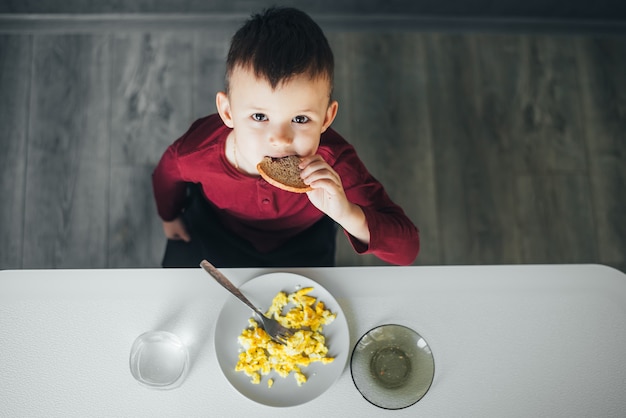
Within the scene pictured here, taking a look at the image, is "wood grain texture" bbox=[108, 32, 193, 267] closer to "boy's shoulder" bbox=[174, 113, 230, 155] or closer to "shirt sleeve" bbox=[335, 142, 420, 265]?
"boy's shoulder" bbox=[174, 113, 230, 155]

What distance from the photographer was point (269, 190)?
3.79 ft

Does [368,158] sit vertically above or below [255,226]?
above

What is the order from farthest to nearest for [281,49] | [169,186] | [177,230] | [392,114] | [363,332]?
[392,114] < [177,230] < [169,186] < [363,332] < [281,49]

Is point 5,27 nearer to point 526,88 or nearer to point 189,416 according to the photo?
point 189,416

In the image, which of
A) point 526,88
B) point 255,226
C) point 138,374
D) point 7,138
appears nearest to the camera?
point 138,374

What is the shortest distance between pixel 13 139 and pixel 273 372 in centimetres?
136

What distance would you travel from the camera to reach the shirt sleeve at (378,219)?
3.65 ft

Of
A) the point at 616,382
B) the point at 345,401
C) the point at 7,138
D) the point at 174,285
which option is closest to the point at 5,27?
the point at 7,138

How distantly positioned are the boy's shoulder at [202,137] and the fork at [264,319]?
30cm

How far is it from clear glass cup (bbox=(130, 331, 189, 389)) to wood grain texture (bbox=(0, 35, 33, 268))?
3.46ft

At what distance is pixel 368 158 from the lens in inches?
75.8

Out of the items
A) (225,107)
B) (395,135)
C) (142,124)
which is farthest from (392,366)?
(142,124)

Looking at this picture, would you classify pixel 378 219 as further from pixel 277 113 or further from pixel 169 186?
pixel 169 186

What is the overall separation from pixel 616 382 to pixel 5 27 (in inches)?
80.1
